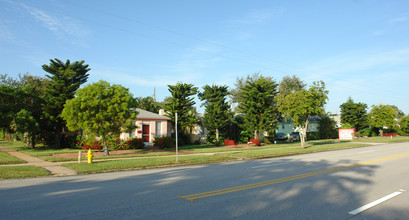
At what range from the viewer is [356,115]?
59.2m

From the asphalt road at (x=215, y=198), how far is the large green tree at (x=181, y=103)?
21.1 metres

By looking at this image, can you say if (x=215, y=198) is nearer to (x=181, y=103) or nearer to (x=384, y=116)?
(x=181, y=103)

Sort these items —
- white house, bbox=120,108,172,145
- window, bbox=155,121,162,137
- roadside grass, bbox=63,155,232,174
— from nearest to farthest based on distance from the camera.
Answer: roadside grass, bbox=63,155,232,174
white house, bbox=120,108,172,145
window, bbox=155,121,162,137

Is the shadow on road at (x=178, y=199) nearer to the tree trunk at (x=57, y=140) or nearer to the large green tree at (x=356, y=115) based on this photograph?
the tree trunk at (x=57, y=140)

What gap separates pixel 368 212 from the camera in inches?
230

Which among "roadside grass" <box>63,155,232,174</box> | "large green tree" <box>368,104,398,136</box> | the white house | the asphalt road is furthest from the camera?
"large green tree" <box>368,104,398,136</box>

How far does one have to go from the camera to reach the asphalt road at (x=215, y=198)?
568cm

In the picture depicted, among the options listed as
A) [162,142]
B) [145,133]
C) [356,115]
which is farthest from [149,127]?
[356,115]

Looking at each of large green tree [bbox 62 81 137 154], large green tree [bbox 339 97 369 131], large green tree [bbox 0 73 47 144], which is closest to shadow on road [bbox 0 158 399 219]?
large green tree [bbox 62 81 137 154]

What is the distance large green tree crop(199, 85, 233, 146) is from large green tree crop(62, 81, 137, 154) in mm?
14220

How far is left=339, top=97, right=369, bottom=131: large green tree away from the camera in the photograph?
193 ft

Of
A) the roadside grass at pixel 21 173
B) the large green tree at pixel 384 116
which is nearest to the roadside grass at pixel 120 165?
the roadside grass at pixel 21 173

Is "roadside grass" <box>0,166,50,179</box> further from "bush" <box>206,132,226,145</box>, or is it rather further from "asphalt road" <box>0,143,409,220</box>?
"bush" <box>206,132,226,145</box>

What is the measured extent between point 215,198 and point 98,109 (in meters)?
15.0
